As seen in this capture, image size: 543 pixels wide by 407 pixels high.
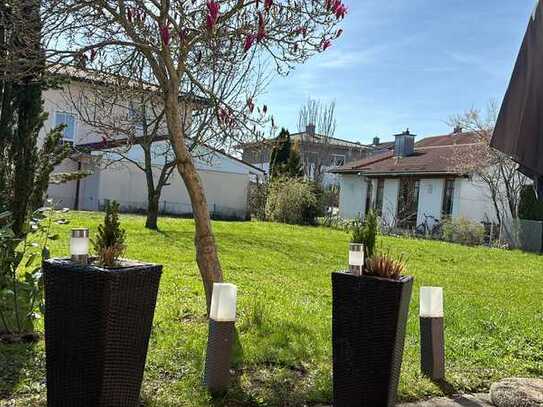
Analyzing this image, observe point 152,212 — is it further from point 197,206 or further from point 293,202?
point 197,206

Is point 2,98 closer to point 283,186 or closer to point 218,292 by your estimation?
point 218,292

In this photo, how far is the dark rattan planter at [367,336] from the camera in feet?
12.1

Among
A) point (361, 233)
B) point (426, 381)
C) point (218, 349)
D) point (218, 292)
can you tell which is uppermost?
point (361, 233)

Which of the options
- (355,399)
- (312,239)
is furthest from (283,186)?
(355,399)

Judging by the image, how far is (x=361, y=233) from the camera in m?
4.41

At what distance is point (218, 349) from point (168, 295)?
3440 millimetres

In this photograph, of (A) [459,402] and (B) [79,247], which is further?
(A) [459,402]

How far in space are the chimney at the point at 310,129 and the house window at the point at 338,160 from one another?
371 cm

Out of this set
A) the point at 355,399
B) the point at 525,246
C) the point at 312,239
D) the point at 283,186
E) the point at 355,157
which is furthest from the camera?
the point at 355,157

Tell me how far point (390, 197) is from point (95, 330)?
29.4 metres

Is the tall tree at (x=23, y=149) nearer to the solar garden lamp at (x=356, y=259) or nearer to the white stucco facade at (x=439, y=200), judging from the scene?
the solar garden lamp at (x=356, y=259)

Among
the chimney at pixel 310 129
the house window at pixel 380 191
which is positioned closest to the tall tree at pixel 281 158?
the house window at pixel 380 191

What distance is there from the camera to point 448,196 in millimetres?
27703

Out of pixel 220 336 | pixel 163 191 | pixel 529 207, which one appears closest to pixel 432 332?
pixel 220 336
